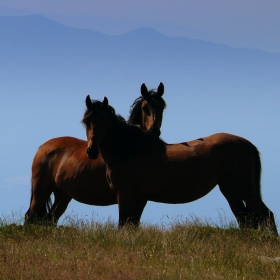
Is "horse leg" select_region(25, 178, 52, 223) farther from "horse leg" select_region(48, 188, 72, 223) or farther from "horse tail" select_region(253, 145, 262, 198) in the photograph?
"horse tail" select_region(253, 145, 262, 198)

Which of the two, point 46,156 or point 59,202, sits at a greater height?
point 46,156

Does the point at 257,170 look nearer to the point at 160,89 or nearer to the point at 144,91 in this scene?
the point at 160,89

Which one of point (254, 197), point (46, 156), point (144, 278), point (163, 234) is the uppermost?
point (46, 156)

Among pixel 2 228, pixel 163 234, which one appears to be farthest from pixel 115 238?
pixel 2 228

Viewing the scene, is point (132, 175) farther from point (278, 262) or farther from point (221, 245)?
point (278, 262)

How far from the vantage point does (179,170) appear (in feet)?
37.3

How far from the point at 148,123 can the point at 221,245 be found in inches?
137

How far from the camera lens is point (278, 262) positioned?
28.6 feet

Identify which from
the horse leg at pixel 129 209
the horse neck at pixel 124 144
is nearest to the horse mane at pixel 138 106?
the horse neck at pixel 124 144

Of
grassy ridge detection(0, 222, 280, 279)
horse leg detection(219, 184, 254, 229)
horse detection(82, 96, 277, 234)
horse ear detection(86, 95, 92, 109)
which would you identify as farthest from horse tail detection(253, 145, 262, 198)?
horse ear detection(86, 95, 92, 109)

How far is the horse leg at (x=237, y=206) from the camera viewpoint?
455 inches

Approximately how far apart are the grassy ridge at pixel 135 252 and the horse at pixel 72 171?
1.66m

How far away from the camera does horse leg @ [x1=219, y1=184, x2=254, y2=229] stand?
1154 centimetres

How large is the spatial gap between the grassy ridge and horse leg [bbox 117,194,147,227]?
455 millimetres
